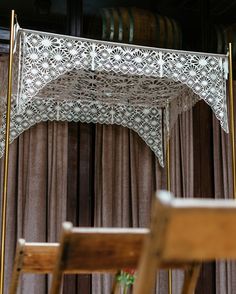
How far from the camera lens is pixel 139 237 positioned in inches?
57.4

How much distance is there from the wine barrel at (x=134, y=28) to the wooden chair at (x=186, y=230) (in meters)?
3.32

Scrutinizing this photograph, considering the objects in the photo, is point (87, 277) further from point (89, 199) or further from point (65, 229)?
point (65, 229)

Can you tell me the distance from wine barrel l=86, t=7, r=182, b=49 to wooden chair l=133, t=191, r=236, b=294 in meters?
3.32

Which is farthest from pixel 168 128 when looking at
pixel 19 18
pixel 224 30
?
pixel 19 18

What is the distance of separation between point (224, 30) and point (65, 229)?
372cm

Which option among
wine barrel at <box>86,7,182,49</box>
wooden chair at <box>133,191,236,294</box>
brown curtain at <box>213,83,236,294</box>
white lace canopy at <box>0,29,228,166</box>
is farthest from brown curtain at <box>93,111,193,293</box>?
wooden chair at <box>133,191,236,294</box>

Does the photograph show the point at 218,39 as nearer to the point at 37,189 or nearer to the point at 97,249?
the point at 37,189

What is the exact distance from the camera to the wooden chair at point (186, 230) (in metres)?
0.95

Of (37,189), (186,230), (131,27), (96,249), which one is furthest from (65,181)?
(186,230)

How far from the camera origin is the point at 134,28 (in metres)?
4.21

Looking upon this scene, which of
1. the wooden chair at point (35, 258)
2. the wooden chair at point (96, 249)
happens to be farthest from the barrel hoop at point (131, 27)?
the wooden chair at point (96, 249)

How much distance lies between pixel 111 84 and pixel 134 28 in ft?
2.21

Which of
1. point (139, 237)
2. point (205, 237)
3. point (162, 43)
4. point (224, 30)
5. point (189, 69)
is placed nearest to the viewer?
point (205, 237)

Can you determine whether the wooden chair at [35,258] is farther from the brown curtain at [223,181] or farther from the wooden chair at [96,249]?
the brown curtain at [223,181]
